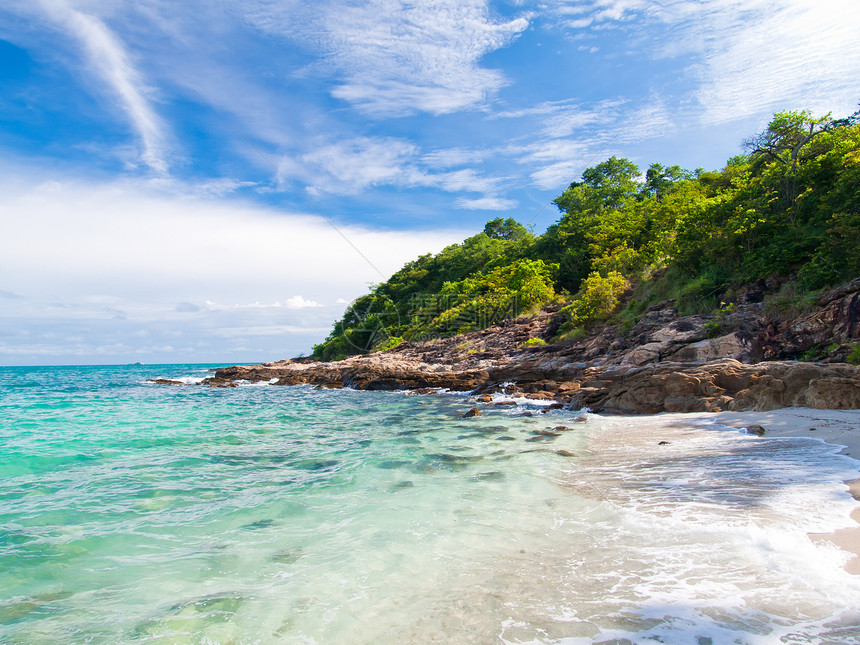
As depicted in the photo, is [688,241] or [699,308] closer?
[699,308]

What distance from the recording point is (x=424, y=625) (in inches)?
135

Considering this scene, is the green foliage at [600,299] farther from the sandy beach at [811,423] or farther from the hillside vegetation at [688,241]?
the sandy beach at [811,423]

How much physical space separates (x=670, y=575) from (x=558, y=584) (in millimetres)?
960

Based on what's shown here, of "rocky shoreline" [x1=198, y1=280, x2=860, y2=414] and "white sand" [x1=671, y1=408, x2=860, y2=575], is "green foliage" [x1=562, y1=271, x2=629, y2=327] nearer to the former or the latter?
"rocky shoreline" [x1=198, y1=280, x2=860, y2=414]

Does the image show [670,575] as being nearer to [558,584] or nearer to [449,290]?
[558,584]

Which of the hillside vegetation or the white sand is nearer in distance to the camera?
the white sand

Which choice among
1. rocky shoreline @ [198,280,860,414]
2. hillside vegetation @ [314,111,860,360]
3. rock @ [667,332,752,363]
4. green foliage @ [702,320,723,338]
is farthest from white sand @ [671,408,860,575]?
hillside vegetation @ [314,111,860,360]

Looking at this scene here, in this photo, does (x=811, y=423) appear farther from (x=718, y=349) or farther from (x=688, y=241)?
(x=688, y=241)

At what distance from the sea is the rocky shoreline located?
261 centimetres

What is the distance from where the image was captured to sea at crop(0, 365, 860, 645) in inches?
132

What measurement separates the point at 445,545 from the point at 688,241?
22353 millimetres

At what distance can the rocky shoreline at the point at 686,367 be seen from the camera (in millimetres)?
10500

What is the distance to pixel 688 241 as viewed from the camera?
22.0 meters

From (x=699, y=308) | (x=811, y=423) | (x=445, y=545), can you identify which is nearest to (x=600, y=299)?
(x=699, y=308)
